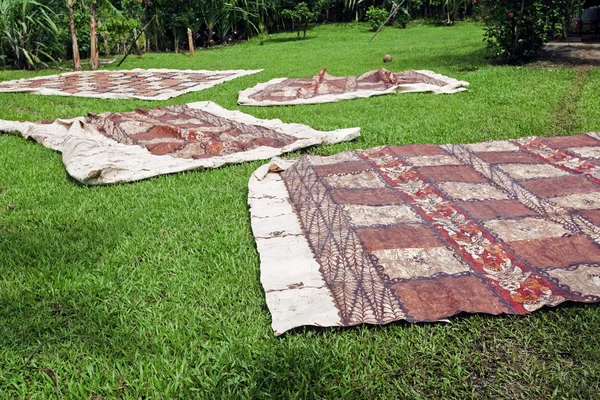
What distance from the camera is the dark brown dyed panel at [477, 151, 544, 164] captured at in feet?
11.6

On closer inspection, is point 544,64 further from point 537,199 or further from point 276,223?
point 276,223

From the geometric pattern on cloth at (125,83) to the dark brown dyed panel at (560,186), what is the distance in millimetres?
4881

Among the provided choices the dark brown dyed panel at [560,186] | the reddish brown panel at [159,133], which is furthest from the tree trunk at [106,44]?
the dark brown dyed panel at [560,186]

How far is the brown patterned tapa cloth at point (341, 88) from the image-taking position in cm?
630

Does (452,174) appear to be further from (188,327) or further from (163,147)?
(163,147)

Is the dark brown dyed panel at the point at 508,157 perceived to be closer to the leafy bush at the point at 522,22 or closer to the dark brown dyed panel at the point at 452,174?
the dark brown dyed panel at the point at 452,174

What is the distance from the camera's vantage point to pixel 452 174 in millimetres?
3342

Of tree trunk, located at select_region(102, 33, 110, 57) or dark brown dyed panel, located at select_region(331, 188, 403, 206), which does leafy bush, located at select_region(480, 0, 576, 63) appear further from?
tree trunk, located at select_region(102, 33, 110, 57)

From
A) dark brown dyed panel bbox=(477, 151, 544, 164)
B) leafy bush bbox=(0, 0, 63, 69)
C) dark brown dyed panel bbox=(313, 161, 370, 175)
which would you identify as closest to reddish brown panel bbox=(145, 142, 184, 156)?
dark brown dyed panel bbox=(313, 161, 370, 175)

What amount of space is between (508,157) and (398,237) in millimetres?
1472

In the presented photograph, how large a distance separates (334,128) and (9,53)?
9.17 metres

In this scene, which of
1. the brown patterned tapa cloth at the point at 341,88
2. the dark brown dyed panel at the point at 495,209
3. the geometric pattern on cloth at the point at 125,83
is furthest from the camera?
the geometric pattern on cloth at the point at 125,83

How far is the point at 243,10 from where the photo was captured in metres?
14.9

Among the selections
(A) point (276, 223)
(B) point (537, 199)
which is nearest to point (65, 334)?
(A) point (276, 223)
